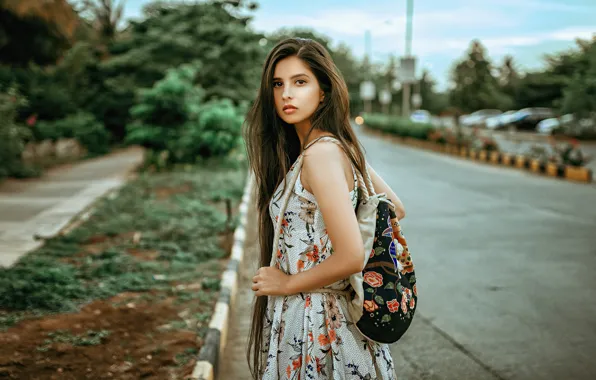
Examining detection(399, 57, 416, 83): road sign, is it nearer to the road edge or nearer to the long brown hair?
the road edge

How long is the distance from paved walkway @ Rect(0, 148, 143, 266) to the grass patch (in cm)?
42

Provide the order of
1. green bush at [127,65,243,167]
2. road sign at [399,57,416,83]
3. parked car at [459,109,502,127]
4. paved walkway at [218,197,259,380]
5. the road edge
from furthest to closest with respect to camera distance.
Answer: parked car at [459,109,502,127]
road sign at [399,57,416,83]
the road edge
green bush at [127,65,243,167]
paved walkway at [218,197,259,380]

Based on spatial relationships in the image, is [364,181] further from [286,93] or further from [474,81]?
[474,81]

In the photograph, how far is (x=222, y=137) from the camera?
14078 millimetres

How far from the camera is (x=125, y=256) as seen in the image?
238 inches

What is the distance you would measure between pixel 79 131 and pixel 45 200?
1262 cm

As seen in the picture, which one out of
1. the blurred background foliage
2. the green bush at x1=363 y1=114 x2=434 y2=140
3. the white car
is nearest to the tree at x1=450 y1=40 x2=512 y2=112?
the green bush at x1=363 y1=114 x2=434 y2=140

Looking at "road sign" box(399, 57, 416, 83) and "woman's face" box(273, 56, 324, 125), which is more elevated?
"road sign" box(399, 57, 416, 83)

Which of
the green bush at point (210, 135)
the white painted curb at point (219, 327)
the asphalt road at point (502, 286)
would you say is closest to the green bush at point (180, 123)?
the green bush at point (210, 135)

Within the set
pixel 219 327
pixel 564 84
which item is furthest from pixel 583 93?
pixel 219 327

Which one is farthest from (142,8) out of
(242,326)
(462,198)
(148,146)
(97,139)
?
(242,326)

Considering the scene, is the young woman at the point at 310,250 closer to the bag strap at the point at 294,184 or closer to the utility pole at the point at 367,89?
the bag strap at the point at 294,184

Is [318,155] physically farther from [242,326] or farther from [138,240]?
[138,240]

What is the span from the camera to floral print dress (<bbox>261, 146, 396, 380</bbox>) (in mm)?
1873
